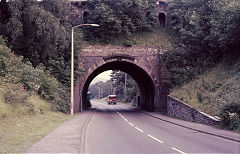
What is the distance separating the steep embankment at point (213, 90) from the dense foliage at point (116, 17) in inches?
389

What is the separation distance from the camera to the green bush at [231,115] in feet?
51.2

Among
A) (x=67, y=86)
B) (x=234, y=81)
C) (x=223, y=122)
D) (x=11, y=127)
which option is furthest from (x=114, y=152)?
(x=67, y=86)

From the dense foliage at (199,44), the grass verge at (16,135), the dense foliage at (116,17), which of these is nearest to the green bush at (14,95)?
the grass verge at (16,135)

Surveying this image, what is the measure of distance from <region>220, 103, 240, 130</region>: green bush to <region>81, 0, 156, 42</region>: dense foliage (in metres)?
18.5

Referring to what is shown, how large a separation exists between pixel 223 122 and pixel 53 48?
16.1 meters

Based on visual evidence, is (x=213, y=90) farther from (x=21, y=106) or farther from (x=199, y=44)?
(x=21, y=106)

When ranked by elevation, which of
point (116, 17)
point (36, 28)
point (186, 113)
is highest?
point (116, 17)

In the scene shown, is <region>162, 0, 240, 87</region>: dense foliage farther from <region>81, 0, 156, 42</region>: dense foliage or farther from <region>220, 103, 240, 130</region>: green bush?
<region>220, 103, 240, 130</region>: green bush

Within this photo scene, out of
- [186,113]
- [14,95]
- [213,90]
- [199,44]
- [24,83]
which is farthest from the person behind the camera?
[199,44]

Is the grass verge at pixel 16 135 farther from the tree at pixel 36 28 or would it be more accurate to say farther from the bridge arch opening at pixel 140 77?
the bridge arch opening at pixel 140 77

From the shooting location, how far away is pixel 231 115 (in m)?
15.8

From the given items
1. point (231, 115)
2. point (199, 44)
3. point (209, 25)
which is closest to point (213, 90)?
point (231, 115)

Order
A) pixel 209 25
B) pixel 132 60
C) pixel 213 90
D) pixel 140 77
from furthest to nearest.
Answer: pixel 140 77 → pixel 132 60 → pixel 209 25 → pixel 213 90

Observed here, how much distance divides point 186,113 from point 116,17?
14.8 meters
